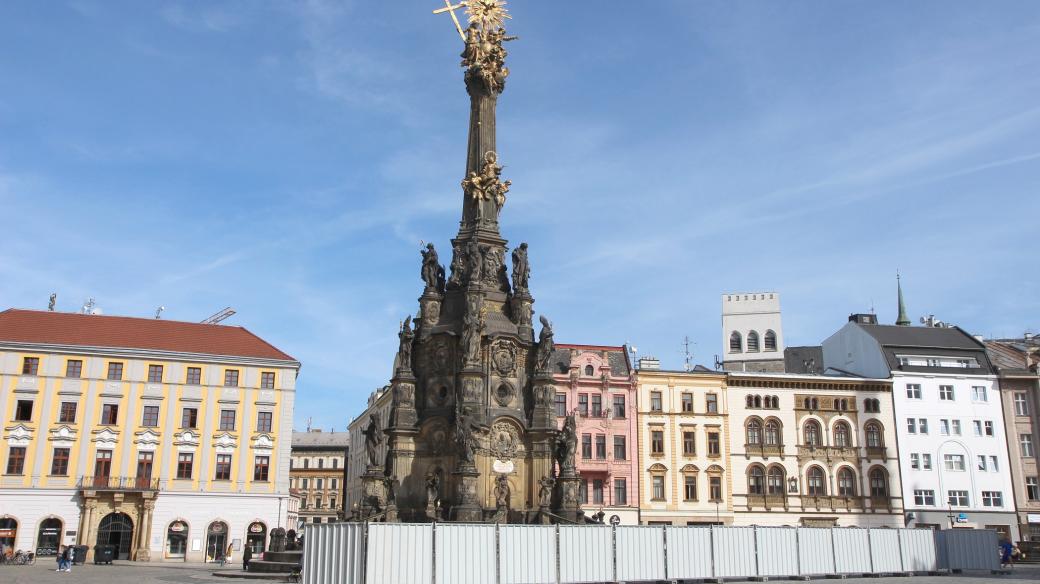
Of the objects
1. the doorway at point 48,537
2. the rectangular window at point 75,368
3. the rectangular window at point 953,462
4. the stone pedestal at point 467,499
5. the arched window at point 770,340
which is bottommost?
the doorway at point 48,537

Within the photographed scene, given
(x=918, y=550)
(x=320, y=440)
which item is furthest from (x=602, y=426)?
(x=320, y=440)

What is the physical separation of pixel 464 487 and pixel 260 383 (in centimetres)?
2856

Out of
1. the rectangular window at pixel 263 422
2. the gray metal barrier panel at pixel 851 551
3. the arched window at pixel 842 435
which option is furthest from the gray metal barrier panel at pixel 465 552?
the arched window at pixel 842 435

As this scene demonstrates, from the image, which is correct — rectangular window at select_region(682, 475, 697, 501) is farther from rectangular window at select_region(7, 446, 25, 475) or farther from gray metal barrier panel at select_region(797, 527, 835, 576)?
rectangular window at select_region(7, 446, 25, 475)

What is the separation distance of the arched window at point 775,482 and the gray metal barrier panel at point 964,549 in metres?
22.1

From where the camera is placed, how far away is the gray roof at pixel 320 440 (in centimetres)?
9919

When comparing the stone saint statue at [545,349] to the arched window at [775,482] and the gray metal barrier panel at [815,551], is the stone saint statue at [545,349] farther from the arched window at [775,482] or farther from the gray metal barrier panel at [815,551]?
the arched window at [775,482]

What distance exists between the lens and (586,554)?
21203mm

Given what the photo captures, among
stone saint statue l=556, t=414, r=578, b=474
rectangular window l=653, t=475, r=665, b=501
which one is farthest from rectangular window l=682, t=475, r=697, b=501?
stone saint statue l=556, t=414, r=578, b=474

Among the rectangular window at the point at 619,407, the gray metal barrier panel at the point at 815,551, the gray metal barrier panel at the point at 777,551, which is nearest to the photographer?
the gray metal barrier panel at the point at 777,551

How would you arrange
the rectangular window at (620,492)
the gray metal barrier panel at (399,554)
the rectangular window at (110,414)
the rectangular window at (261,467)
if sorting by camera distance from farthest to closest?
the rectangular window at (620,492)
the rectangular window at (261,467)
the rectangular window at (110,414)
the gray metal barrier panel at (399,554)

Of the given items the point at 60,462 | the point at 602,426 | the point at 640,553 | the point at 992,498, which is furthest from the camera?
the point at 992,498

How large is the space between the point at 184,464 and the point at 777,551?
3353 cm

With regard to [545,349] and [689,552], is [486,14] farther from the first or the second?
[689,552]
